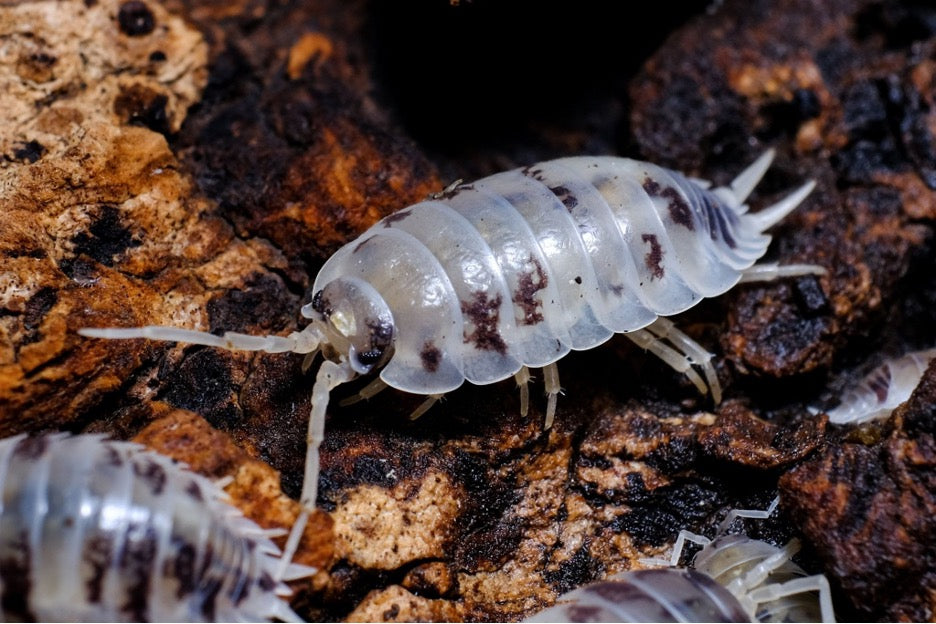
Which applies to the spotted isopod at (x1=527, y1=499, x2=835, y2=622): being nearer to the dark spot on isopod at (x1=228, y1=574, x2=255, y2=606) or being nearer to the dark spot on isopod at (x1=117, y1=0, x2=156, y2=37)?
the dark spot on isopod at (x1=228, y1=574, x2=255, y2=606)

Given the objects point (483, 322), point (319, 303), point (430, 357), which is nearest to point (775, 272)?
point (483, 322)

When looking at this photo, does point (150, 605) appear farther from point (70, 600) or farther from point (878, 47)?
point (878, 47)

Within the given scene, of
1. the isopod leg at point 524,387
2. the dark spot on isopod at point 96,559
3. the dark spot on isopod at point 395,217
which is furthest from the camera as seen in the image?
the dark spot on isopod at point 395,217

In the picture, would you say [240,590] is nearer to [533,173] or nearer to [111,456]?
[111,456]

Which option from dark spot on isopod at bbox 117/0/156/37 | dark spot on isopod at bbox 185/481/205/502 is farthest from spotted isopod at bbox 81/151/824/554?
dark spot on isopod at bbox 117/0/156/37

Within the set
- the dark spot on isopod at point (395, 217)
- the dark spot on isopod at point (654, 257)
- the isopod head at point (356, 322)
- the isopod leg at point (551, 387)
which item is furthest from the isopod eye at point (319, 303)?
the dark spot on isopod at point (654, 257)

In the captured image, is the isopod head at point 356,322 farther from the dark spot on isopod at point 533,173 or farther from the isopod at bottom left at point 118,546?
the dark spot on isopod at point 533,173
